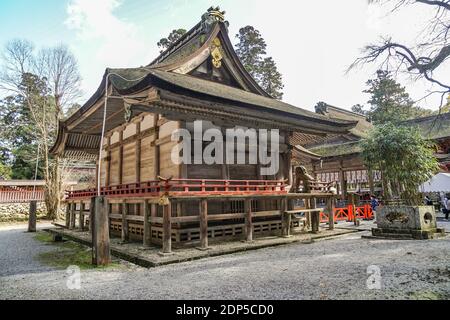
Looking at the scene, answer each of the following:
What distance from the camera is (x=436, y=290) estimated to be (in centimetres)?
476

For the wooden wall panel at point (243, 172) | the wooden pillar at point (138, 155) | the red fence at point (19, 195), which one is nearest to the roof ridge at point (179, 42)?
the wooden pillar at point (138, 155)

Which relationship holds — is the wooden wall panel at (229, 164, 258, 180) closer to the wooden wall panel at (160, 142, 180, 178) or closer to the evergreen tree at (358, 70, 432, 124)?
the wooden wall panel at (160, 142, 180, 178)

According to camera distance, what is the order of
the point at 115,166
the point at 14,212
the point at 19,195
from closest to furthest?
the point at 115,166 < the point at 14,212 < the point at 19,195

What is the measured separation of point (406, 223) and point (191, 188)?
808cm

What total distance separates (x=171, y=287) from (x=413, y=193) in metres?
9.91

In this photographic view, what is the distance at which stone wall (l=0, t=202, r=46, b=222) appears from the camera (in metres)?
25.7

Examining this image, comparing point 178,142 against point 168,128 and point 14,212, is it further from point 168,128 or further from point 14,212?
point 14,212

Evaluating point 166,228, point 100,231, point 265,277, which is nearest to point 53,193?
point 166,228

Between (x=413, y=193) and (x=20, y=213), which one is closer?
(x=413, y=193)

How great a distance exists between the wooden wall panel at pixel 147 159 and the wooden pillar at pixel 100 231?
401 cm

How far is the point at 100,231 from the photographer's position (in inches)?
286

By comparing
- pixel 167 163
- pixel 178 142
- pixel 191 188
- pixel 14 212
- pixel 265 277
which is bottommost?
pixel 14 212

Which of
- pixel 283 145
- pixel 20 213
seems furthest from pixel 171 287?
pixel 20 213

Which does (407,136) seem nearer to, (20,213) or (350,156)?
(350,156)
